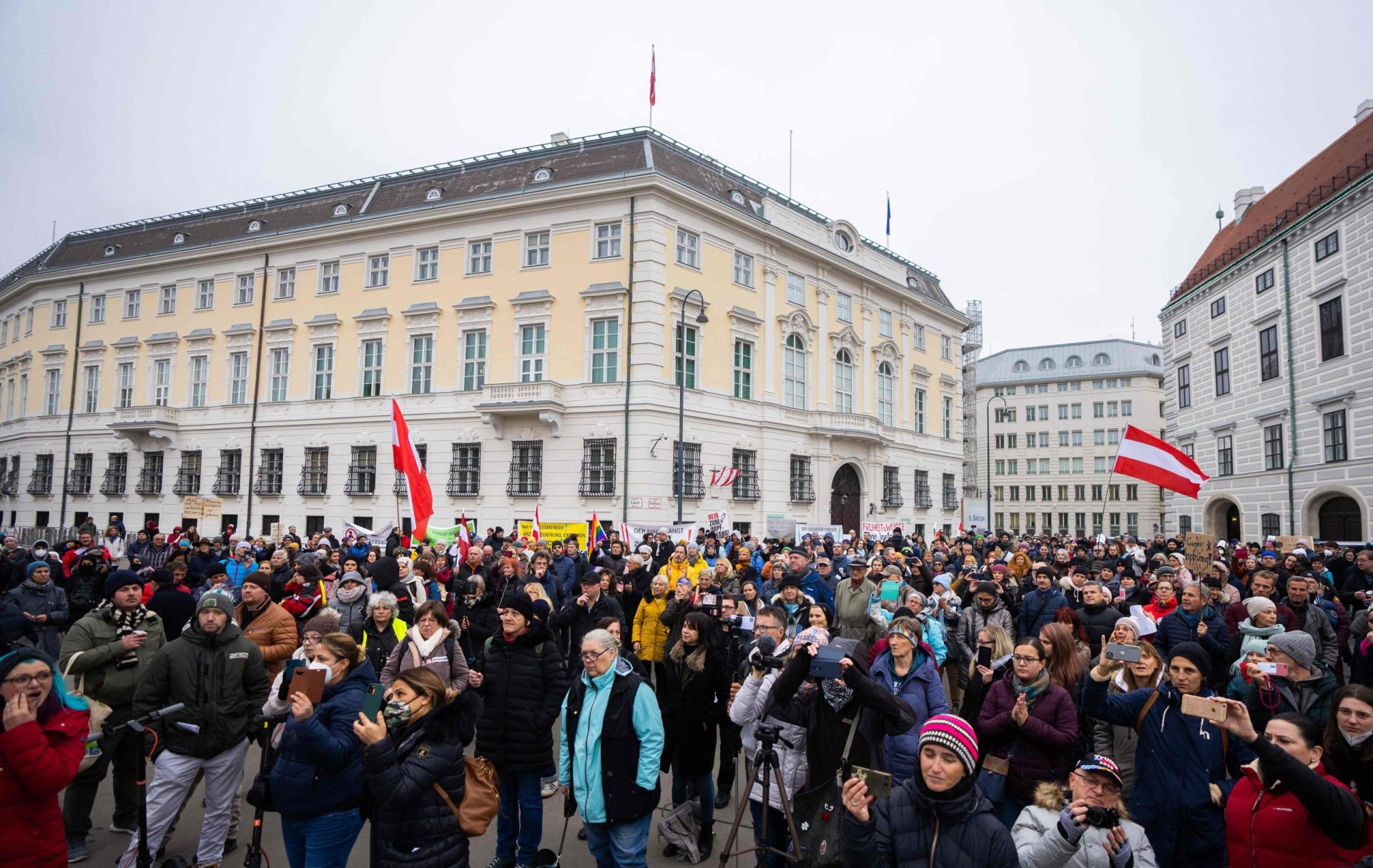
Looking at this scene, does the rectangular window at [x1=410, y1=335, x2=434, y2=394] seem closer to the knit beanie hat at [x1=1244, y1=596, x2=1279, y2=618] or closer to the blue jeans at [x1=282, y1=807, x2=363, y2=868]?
the blue jeans at [x1=282, y1=807, x2=363, y2=868]

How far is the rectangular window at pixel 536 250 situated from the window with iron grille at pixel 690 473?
864 cm

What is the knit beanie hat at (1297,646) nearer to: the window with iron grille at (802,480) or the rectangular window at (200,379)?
the window with iron grille at (802,480)

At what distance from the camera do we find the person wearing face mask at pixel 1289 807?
3574 mm

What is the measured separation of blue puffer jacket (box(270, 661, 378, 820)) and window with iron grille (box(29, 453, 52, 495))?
45.7 metres

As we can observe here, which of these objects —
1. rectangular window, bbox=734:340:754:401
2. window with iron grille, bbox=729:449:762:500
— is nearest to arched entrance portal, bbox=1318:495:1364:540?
window with iron grille, bbox=729:449:762:500

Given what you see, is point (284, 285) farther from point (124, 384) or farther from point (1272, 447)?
point (1272, 447)

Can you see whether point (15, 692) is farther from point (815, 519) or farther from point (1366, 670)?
point (815, 519)

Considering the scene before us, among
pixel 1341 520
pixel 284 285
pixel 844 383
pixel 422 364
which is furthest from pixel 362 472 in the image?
pixel 1341 520

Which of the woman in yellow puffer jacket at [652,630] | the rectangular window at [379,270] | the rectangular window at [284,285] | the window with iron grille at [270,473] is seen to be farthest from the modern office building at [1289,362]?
the rectangular window at [284,285]

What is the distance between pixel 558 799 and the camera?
25.6ft

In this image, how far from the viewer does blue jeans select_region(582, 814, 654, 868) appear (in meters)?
5.27

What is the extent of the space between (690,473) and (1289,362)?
22.9 meters

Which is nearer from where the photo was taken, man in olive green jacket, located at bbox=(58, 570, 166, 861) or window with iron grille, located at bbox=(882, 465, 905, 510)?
man in olive green jacket, located at bbox=(58, 570, 166, 861)

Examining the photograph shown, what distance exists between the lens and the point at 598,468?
28.3m
